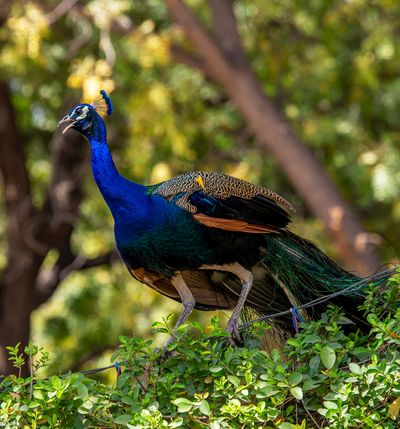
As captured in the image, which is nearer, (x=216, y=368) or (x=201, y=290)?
(x=216, y=368)

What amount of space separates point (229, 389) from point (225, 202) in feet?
3.37

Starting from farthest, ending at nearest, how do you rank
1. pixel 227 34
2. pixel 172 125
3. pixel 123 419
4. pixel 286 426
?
pixel 172 125
pixel 227 34
pixel 123 419
pixel 286 426

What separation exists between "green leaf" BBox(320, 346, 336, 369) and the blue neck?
104cm

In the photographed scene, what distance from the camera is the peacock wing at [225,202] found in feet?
11.8

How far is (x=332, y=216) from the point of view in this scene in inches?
288

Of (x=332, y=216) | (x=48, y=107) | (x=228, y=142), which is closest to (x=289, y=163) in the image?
(x=332, y=216)

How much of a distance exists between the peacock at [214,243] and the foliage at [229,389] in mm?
532

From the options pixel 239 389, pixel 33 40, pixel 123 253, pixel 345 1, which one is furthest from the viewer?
pixel 345 1

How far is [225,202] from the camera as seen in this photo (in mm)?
3648

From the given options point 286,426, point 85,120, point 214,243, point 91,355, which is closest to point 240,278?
point 214,243

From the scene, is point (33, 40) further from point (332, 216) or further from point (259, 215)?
point (259, 215)

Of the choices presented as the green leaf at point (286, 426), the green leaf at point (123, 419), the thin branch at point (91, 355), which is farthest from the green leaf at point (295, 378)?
the thin branch at point (91, 355)

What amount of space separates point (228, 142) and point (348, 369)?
6.14 meters

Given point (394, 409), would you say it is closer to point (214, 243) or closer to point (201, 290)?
point (214, 243)
